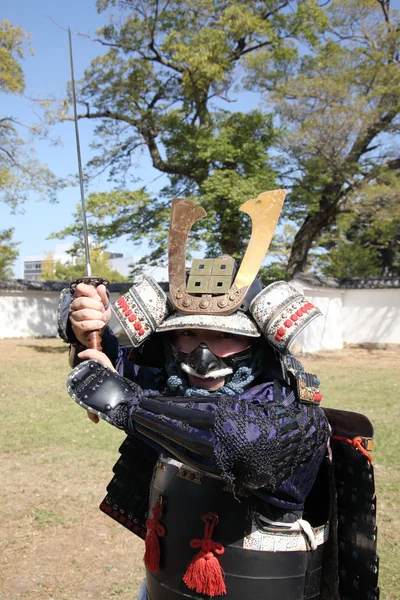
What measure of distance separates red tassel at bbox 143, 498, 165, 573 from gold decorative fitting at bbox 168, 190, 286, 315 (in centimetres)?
73

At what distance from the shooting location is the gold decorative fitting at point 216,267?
5.97 feet

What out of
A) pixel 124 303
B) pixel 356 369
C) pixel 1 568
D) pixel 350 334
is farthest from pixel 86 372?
pixel 350 334

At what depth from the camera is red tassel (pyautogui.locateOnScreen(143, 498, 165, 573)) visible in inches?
69.8

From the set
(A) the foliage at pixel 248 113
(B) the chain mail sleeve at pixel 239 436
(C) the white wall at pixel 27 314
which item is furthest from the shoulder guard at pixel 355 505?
(C) the white wall at pixel 27 314

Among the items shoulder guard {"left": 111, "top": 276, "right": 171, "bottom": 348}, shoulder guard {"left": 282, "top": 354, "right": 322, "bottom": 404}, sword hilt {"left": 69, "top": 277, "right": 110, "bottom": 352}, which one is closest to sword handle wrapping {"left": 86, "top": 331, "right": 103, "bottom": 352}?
sword hilt {"left": 69, "top": 277, "right": 110, "bottom": 352}

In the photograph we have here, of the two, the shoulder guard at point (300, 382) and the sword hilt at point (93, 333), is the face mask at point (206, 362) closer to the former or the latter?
the shoulder guard at point (300, 382)

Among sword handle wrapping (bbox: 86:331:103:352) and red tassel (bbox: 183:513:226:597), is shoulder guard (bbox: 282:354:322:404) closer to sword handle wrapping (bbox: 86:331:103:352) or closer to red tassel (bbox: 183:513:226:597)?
red tassel (bbox: 183:513:226:597)

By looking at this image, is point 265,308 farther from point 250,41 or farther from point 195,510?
point 250,41

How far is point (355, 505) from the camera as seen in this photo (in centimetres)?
186

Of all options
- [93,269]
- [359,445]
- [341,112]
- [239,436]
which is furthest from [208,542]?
[93,269]

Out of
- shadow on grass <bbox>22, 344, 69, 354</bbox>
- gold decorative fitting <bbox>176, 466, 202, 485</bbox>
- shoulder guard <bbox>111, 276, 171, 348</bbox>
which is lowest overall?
shadow on grass <bbox>22, 344, 69, 354</bbox>

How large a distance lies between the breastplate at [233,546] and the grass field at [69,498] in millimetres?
1986

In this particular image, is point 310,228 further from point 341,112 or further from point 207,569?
point 207,569

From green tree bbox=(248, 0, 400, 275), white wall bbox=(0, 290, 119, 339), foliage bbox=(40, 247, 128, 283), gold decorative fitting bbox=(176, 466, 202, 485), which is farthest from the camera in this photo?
foliage bbox=(40, 247, 128, 283)
